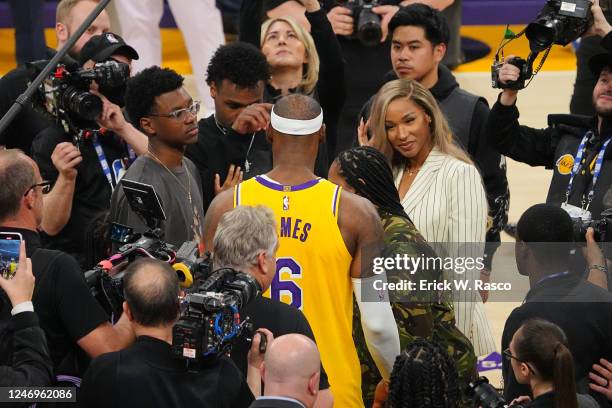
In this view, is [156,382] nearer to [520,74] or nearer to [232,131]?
[232,131]

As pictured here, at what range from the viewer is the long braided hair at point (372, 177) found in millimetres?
4445

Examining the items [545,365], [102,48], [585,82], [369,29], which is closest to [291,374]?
[545,365]

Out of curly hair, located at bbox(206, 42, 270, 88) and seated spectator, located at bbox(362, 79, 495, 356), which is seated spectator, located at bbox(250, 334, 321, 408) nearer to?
seated spectator, located at bbox(362, 79, 495, 356)

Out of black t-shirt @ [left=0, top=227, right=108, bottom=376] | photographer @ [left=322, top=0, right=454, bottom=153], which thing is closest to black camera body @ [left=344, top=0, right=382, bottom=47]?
photographer @ [left=322, top=0, right=454, bottom=153]

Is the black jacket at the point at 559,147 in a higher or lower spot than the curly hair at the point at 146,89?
lower

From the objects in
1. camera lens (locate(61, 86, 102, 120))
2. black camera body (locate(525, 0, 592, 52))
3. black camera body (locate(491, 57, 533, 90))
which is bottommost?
camera lens (locate(61, 86, 102, 120))

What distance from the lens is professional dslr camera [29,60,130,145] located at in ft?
17.1

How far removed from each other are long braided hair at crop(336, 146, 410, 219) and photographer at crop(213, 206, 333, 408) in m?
0.70

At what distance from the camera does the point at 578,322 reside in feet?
14.1

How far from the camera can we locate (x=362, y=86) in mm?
6926

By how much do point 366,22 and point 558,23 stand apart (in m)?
1.29

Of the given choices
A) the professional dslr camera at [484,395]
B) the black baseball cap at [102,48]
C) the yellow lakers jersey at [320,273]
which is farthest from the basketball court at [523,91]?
the professional dslr camera at [484,395]

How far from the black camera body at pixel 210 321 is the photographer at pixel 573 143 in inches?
76.3

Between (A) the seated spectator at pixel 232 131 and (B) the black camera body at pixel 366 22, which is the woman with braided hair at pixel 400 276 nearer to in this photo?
(A) the seated spectator at pixel 232 131
